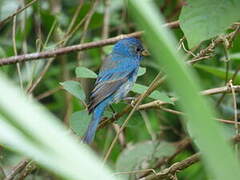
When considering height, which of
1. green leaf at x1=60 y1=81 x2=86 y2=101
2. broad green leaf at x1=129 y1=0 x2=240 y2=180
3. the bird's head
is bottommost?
the bird's head

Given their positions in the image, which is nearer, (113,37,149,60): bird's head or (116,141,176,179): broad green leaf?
(116,141,176,179): broad green leaf

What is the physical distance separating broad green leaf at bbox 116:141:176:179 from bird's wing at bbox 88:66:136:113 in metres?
0.42

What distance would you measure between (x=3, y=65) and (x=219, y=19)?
1514 millimetres

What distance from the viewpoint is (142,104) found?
3.07 meters

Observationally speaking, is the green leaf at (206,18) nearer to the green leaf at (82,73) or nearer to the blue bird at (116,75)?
the green leaf at (82,73)

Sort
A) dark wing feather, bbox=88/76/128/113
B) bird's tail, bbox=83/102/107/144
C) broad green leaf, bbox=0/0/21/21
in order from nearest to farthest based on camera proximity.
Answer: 1. bird's tail, bbox=83/102/107/144
2. dark wing feather, bbox=88/76/128/113
3. broad green leaf, bbox=0/0/21/21

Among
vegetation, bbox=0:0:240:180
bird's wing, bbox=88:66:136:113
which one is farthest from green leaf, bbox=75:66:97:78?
bird's wing, bbox=88:66:136:113

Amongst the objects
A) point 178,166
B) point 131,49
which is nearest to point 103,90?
point 131,49

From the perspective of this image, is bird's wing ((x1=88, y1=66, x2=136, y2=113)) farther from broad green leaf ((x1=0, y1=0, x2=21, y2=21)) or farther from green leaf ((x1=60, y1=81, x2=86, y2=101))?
broad green leaf ((x1=0, y1=0, x2=21, y2=21))

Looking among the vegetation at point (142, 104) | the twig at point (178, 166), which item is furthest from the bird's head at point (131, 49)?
the twig at point (178, 166)

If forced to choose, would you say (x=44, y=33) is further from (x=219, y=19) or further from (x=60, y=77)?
(x=219, y=19)

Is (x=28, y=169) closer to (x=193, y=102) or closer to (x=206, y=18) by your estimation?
(x=206, y=18)

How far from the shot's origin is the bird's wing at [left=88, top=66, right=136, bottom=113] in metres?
3.46

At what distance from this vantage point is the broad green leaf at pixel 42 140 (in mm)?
469
